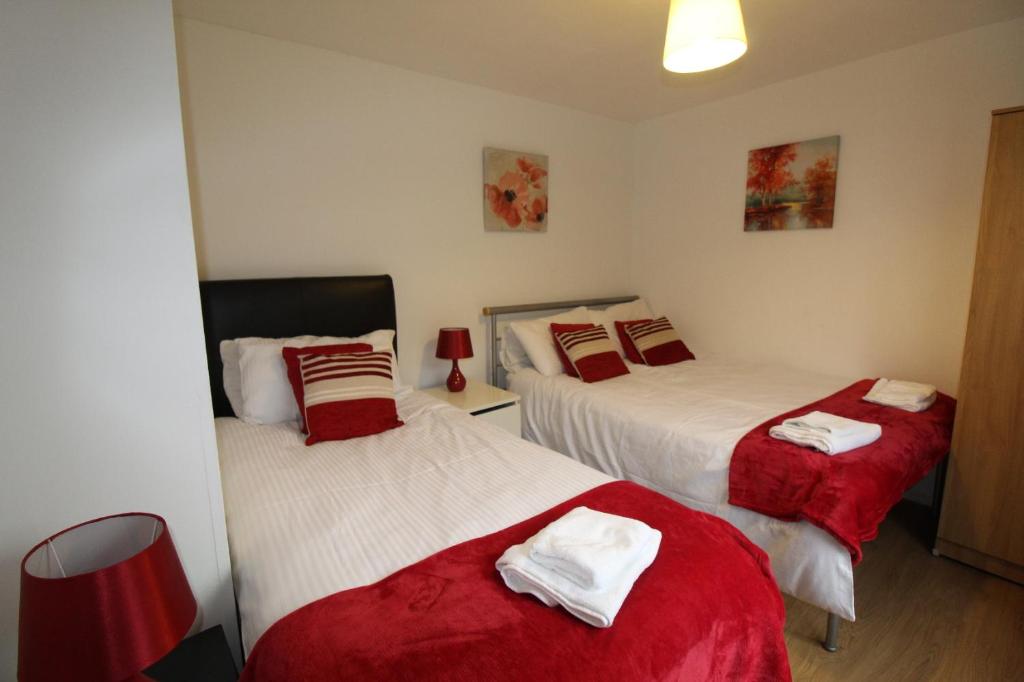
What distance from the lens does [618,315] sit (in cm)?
363

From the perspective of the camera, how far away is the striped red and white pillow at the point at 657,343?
329 centimetres

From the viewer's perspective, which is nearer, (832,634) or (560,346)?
(832,634)

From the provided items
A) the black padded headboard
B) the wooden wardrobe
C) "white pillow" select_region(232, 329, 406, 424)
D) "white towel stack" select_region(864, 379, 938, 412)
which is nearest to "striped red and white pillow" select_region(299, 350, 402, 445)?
"white pillow" select_region(232, 329, 406, 424)

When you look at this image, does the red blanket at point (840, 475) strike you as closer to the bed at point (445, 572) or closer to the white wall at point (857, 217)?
the bed at point (445, 572)

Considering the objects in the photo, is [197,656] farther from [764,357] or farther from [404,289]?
[764,357]

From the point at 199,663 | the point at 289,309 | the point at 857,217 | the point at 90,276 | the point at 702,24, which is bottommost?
the point at 199,663

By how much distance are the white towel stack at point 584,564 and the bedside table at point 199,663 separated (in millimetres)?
660

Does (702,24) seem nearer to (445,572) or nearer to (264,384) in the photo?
(445,572)

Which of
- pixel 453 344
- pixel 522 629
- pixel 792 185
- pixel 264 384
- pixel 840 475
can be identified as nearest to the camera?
pixel 522 629

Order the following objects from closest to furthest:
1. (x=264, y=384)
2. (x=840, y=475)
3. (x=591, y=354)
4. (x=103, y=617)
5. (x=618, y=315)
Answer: (x=103, y=617) → (x=840, y=475) → (x=264, y=384) → (x=591, y=354) → (x=618, y=315)

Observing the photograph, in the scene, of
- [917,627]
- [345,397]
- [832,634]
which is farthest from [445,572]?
[917,627]

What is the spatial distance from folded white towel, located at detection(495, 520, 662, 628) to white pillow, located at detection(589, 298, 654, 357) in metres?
2.31

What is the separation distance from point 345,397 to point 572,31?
197 cm

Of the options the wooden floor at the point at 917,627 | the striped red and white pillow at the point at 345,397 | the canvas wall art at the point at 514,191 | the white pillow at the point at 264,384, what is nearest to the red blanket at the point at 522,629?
the wooden floor at the point at 917,627
